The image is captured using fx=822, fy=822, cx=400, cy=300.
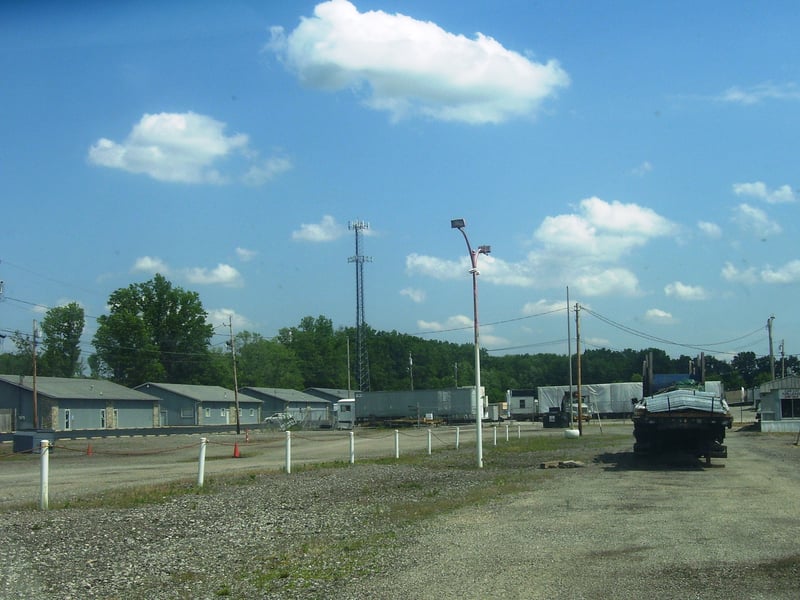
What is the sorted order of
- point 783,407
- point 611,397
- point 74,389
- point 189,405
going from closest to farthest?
1. point 783,407
2. point 74,389
3. point 611,397
4. point 189,405

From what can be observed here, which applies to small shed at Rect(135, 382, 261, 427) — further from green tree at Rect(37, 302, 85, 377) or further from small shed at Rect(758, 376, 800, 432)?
small shed at Rect(758, 376, 800, 432)

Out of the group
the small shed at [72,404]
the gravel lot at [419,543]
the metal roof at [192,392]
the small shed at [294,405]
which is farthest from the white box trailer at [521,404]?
the gravel lot at [419,543]

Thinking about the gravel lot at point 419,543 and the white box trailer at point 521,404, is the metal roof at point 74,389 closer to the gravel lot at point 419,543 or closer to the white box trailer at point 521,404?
the white box trailer at point 521,404

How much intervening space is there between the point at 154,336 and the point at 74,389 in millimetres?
38304

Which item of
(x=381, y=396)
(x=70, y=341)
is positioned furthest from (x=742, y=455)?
(x=70, y=341)

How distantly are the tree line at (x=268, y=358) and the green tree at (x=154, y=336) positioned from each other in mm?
128

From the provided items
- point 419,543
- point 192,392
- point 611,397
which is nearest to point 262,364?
Result: point 192,392

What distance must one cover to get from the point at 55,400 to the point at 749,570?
66.0 m

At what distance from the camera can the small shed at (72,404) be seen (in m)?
66.2

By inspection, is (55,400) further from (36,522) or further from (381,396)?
(36,522)

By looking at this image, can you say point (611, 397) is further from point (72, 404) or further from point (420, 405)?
point (72, 404)

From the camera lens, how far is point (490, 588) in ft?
26.8

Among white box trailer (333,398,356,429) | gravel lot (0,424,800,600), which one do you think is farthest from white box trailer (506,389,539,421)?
gravel lot (0,424,800,600)

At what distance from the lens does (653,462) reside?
82.1 feet
